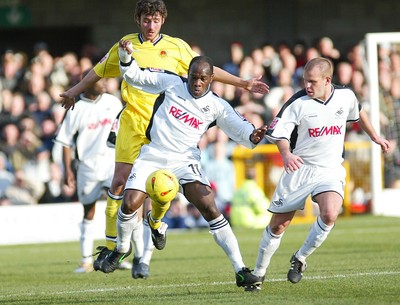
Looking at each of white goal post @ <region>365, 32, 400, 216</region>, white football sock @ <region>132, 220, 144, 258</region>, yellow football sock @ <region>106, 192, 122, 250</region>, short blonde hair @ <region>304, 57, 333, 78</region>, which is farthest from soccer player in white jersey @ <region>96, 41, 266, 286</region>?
white goal post @ <region>365, 32, 400, 216</region>

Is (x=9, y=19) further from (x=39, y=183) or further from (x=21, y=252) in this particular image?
(x=21, y=252)

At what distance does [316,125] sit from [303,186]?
0.60m

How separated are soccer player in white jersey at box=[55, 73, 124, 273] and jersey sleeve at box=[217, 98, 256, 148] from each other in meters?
3.94

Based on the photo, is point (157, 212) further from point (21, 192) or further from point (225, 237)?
point (21, 192)

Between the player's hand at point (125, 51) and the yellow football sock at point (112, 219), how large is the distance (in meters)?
1.89

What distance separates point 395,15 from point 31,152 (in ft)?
33.7

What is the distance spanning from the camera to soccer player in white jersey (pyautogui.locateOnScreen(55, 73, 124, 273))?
14.0m

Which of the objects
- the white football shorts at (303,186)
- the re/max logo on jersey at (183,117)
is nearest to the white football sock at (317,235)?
the white football shorts at (303,186)

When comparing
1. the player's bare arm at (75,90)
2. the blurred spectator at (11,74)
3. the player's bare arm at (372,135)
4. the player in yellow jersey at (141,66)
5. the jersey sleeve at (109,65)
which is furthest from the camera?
the blurred spectator at (11,74)

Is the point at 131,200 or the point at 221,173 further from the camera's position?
the point at 221,173

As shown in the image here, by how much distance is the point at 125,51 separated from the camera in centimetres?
1030

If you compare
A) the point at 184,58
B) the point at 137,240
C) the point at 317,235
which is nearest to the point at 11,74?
the point at 137,240

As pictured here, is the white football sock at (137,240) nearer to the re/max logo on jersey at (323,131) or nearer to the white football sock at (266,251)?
the white football sock at (266,251)

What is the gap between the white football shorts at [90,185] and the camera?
1402 cm
